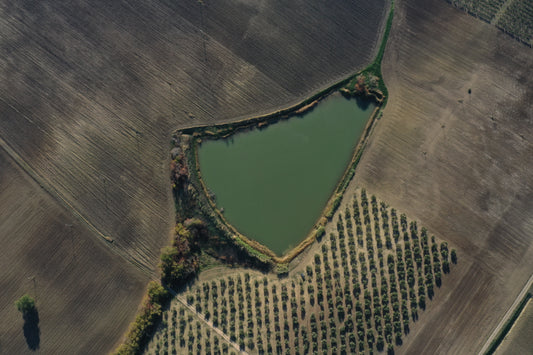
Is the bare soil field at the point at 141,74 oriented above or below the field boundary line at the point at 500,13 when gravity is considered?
below

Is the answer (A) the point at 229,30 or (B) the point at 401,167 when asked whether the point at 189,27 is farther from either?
(B) the point at 401,167

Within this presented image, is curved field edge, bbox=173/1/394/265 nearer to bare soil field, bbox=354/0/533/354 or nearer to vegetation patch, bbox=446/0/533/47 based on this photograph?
bare soil field, bbox=354/0/533/354

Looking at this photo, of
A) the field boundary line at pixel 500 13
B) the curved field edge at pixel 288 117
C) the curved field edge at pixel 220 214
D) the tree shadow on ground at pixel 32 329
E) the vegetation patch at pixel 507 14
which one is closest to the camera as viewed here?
the curved field edge at pixel 220 214

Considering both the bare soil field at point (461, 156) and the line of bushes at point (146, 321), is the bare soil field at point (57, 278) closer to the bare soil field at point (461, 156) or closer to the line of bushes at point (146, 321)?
the line of bushes at point (146, 321)

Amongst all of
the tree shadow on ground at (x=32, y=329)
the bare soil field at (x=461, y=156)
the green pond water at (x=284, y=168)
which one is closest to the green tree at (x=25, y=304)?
the tree shadow on ground at (x=32, y=329)

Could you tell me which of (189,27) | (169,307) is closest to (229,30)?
(189,27)

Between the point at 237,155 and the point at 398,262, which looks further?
the point at 237,155

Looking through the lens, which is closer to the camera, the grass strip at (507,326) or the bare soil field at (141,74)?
the grass strip at (507,326)

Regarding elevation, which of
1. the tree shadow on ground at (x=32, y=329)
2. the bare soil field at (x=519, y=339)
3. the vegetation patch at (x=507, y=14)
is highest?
the vegetation patch at (x=507, y=14)
